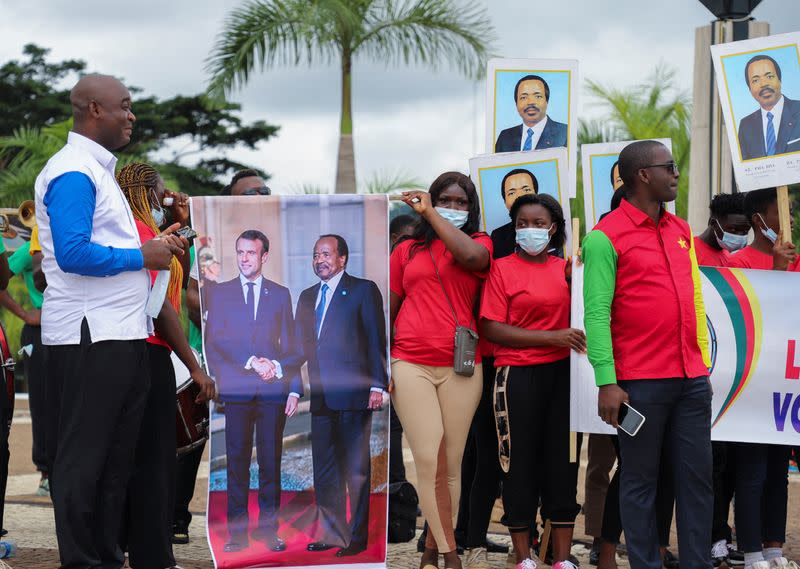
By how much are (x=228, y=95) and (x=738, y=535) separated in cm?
1352

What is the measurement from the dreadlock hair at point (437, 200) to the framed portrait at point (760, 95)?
63.5 inches

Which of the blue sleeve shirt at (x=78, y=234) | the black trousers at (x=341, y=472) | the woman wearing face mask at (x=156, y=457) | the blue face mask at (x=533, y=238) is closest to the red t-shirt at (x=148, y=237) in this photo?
the woman wearing face mask at (x=156, y=457)

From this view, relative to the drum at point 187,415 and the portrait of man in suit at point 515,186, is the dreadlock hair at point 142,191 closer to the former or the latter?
the drum at point 187,415

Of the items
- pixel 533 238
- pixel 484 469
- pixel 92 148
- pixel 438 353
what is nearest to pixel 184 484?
pixel 484 469

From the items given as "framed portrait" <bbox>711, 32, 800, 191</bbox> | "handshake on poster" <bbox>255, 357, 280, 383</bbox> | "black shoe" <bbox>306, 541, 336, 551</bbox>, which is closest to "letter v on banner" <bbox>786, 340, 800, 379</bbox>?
"framed portrait" <bbox>711, 32, 800, 191</bbox>

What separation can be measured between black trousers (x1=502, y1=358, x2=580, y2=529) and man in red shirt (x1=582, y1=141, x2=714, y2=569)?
795mm

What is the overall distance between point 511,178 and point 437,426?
157cm

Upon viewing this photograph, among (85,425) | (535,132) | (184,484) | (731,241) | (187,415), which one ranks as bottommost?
(184,484)

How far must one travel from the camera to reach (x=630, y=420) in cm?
544

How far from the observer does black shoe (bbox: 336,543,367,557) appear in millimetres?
6332

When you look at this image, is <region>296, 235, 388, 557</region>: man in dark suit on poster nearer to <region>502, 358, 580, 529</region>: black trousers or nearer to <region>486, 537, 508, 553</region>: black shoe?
<region>502, 358, 580, 529</region>: black trousers

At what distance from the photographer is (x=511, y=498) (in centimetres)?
636

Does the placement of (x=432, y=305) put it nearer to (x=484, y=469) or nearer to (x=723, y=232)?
(x=484, y=469)

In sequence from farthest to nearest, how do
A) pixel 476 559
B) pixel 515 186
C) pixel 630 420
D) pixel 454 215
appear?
pixel 515 186 → pixel 476 559 → pixel 454 215 → pixel 630 420
